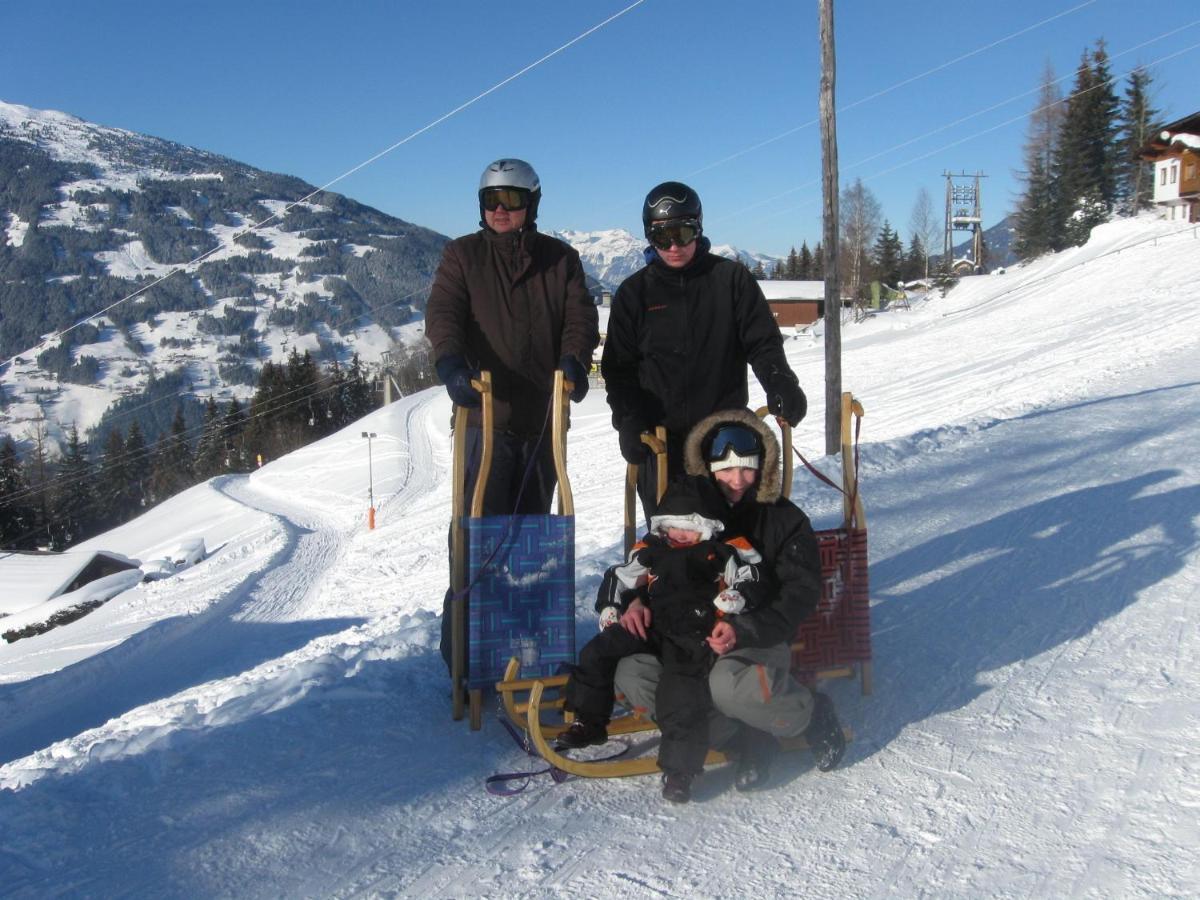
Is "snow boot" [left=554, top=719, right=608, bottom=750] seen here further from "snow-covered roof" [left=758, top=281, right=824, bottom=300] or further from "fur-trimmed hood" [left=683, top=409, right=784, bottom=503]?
"snow-covered roof" [left=758, top=281, right=824, bottom=300]

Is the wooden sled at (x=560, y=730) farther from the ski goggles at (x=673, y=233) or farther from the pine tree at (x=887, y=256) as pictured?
the pine tree at (x=887, y=256)

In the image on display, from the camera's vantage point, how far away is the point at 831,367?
12.3 m

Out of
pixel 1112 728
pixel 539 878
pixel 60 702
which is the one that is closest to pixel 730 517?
pixel 539 878

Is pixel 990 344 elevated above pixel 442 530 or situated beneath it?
elevated above

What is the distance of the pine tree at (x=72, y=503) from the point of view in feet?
209

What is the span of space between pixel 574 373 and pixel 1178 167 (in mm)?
51794

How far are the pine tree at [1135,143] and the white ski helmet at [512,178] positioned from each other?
58.6 metres

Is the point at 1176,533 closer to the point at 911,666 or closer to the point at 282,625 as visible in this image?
the point at 911,666

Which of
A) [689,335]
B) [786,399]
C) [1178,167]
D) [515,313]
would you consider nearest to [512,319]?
[515,313]

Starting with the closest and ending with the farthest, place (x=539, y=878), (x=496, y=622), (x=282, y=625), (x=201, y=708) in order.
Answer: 1. (x=539, y=878)
2. (x=496, y=622)
3. (x=201, y=708)
4. (x=282, y=625)

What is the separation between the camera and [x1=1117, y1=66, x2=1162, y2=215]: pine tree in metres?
53.0

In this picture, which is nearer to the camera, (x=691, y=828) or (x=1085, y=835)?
(x=1085, y=835)

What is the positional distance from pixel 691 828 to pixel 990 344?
2808 cm

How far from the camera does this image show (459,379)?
3797 millimetres
